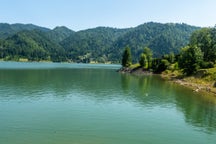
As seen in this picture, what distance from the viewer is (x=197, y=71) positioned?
117 meters

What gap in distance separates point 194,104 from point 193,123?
17.5 meters

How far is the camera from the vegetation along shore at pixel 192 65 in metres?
102

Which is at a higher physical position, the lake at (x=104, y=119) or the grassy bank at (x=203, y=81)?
the grassy bank at (x=203, y=81)

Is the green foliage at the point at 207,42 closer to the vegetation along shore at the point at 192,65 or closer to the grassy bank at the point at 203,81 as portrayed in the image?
the vegetation along shore at the point at 192,65

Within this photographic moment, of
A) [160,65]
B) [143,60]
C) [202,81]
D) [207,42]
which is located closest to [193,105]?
[202,81]

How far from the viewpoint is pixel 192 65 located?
4769 inches

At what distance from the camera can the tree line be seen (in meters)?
122

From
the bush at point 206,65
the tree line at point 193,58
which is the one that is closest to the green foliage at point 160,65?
the tree line at point 193,58

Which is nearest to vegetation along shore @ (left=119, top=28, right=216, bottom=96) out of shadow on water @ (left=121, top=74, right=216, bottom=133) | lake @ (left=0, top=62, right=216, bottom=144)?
shadow on water @ (left=121, top=74, right=216, bottom=133)

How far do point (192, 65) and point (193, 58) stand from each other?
3756 millimetres

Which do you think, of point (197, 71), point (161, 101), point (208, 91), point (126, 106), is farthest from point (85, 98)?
point (197, 71)

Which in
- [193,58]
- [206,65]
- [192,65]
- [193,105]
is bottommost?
[193,105]

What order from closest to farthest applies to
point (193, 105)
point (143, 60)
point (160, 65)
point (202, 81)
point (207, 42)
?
point (193, 105)
point (202, 81)
point (207, 42)
point (160, 65)
point (143, 60)

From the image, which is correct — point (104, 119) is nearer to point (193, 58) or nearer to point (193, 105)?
point (193, 105)
